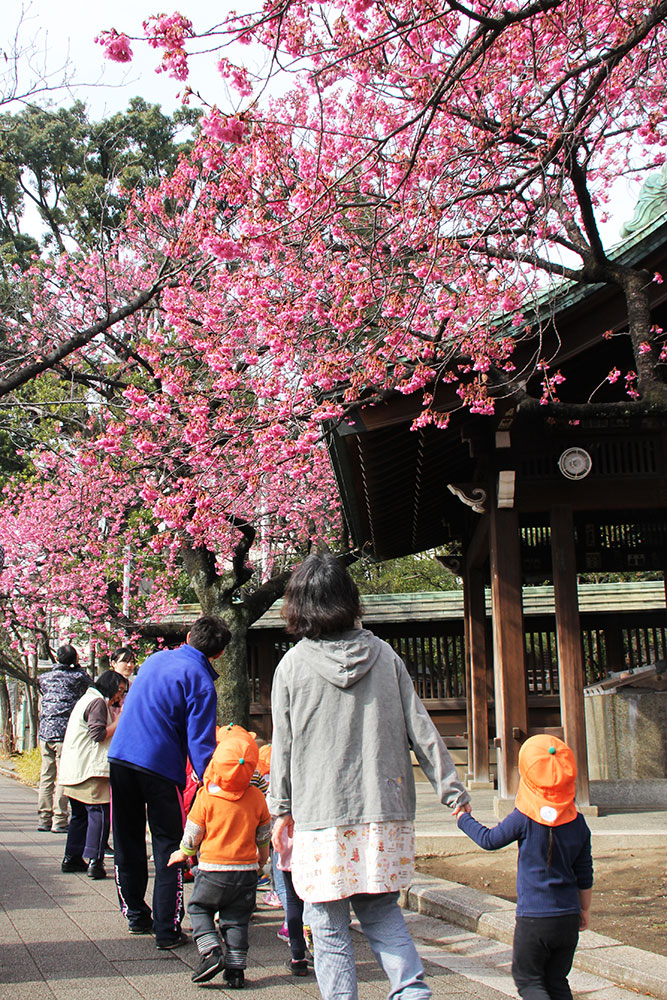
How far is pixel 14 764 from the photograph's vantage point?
2241cm

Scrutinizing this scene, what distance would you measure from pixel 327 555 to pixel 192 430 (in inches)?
256

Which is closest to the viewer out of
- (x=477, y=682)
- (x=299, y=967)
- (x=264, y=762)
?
(x=299, y=967)

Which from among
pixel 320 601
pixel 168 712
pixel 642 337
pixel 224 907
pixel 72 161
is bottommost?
pixel 224 907

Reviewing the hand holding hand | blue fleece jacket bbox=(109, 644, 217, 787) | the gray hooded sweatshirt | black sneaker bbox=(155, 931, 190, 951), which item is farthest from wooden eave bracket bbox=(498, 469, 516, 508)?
the hand holding hand

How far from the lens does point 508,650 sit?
26.9 feet

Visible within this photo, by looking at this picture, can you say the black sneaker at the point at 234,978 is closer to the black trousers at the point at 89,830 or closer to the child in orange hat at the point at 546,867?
the child in orange hat at the point at 546,867

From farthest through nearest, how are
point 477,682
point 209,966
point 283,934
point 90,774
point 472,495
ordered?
point 477,682
point 472,495
point 90,774
point 283,934
point 209,966

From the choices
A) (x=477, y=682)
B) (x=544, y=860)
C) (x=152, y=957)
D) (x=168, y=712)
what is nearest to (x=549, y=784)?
(x=544, y=860)

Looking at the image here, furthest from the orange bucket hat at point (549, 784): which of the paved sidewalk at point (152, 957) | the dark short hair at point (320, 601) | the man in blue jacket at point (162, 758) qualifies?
the man in blue jacket at point (162, 758)

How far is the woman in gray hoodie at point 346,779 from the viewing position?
9.37ft

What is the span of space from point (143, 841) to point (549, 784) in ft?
8.97

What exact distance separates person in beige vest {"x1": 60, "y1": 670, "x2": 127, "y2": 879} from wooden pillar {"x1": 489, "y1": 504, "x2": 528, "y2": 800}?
3.35m

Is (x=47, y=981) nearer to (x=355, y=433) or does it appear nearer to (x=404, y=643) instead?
(x=355, y=433)

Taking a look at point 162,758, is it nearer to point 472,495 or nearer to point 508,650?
point 508,650
